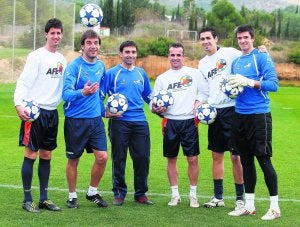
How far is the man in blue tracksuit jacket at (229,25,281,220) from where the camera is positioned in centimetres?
770

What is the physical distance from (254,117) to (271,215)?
1.20 m

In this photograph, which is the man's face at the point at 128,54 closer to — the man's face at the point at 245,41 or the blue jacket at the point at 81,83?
the blue jacket at the point at 81,83

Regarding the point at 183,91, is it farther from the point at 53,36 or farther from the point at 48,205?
the point at 48,205

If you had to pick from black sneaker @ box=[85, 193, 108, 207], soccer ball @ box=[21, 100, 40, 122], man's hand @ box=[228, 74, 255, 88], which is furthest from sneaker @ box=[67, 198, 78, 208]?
man's hand @ box=[228, 74, 255, 88]

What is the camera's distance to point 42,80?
7820mm

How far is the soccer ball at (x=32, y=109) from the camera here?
7559mm

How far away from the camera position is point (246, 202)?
7.98 m

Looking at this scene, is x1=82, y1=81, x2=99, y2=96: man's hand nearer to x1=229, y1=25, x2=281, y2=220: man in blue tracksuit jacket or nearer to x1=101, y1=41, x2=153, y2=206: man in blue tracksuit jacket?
x1=101, y1=41, x2=153, y2=206: man in blue tracksuit jacket

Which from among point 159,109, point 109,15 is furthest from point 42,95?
point 109,15

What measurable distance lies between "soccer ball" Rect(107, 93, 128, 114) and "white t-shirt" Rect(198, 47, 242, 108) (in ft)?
3.50

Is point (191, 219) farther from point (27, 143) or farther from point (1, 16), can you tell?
point (1, 16)

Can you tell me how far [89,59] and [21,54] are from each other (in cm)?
2035

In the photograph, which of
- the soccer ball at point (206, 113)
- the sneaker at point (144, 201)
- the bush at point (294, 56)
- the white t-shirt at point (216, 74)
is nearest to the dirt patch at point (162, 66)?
the bush at point (294, 56)

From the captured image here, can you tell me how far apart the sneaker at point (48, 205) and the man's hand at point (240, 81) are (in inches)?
104
